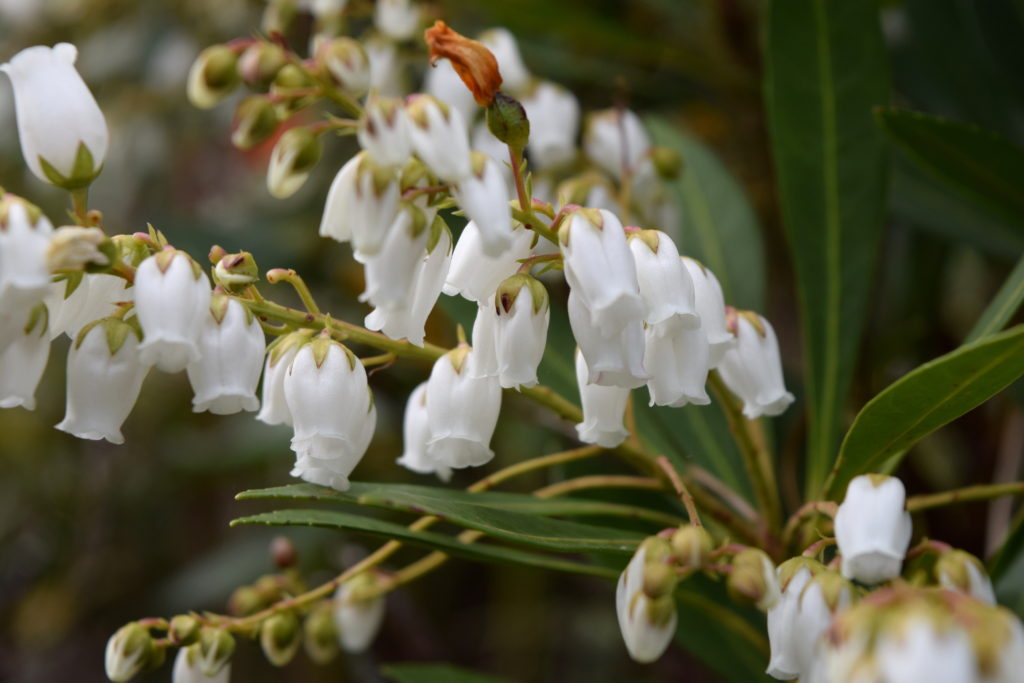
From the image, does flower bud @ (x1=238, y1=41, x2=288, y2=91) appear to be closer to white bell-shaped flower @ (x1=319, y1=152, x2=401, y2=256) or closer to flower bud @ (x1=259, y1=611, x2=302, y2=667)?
white bell-shaped flower @ (x1=319, y1=152, x2=401, y2=256)

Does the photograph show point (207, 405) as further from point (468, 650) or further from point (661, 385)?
point (468, 650)

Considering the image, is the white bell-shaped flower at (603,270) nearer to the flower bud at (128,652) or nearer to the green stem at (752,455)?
the green stem at (752,455)

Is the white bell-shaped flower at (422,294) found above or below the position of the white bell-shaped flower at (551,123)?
above

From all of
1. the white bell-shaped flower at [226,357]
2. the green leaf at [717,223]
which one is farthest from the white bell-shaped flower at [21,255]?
the green leaf at [717,223]

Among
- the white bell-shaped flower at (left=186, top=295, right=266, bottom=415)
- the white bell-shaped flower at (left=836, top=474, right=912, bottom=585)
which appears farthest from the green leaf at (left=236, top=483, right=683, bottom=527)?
the white bell-shaped flower at (left=836, top=474, right=912, bottom=585)

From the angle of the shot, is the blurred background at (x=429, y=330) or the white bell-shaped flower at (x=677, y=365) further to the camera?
the blurred background at (x=429, y=330)

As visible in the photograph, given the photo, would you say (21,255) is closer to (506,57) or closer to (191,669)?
(191,669)

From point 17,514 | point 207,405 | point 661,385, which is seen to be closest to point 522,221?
point 661,385
